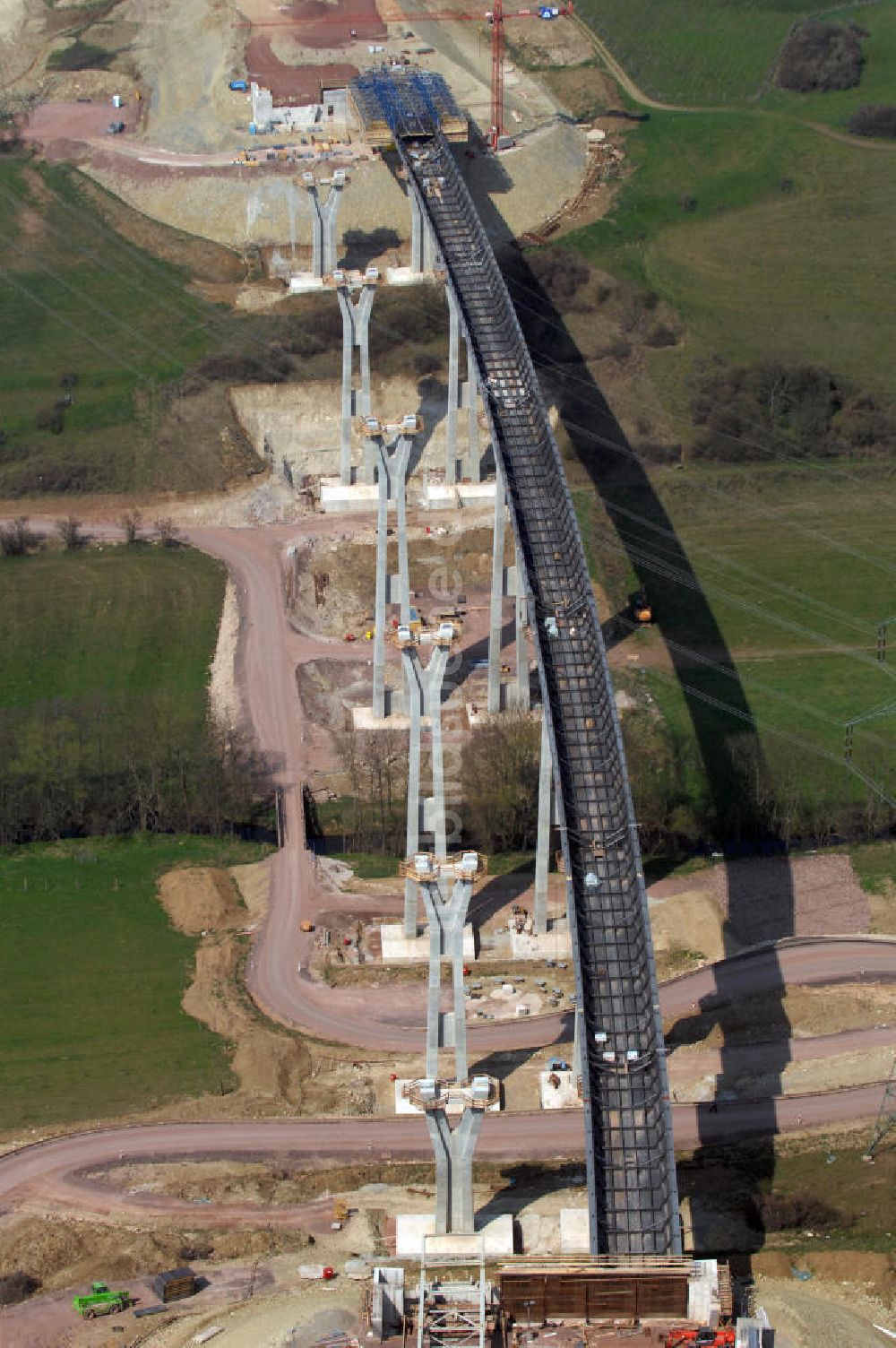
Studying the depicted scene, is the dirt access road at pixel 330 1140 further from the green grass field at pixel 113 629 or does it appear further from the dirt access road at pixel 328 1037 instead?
the green grass field at pixel 113 629

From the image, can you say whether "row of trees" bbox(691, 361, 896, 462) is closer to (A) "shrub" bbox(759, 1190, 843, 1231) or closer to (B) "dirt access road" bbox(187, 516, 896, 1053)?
(B) "dirt access road" bbox(187, 516, 896, 1053)

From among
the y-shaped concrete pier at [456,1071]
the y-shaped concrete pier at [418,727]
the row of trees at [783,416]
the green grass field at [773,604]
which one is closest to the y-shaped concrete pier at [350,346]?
the green grass field at [773,604]

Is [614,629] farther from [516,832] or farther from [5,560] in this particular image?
[5,560]

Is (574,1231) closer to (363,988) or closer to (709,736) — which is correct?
(363,988)

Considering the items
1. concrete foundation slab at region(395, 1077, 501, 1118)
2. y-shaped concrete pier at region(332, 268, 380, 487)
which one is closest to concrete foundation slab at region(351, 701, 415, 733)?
y-shaped concrete pier at region(332, 268, 380, 487)

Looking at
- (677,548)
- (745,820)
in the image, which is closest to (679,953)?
(745,820)

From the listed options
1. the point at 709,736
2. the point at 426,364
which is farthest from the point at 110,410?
the point at 709,736
